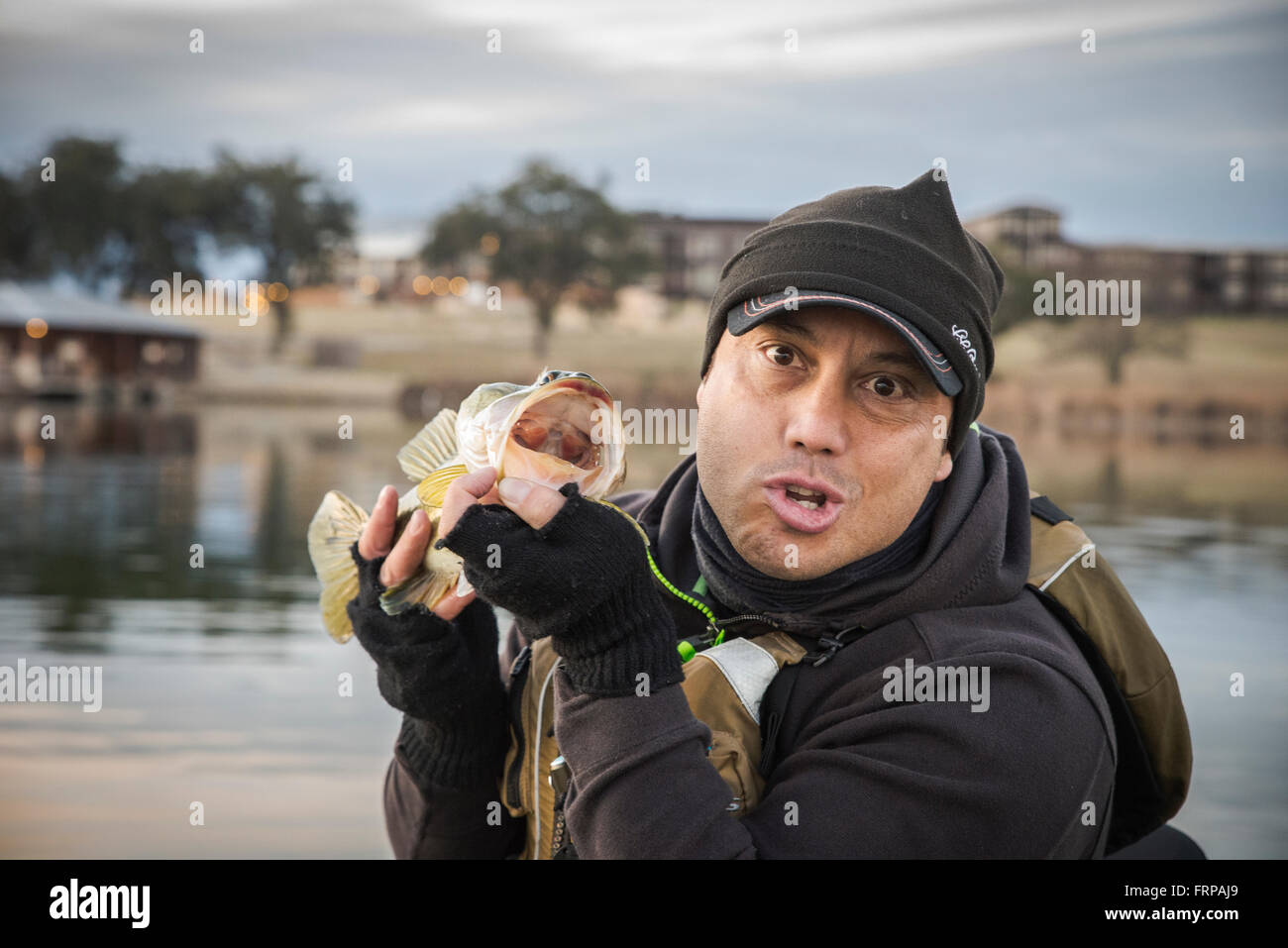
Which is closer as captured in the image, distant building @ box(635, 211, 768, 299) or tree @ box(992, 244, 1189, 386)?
tree @ box(992, 244, 1189, 386)

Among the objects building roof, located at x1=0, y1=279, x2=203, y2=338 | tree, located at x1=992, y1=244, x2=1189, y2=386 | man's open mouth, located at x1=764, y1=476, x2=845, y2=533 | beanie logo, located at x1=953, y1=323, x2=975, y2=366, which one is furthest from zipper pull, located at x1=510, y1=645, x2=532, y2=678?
tree, located at x1=992, y1=244, x2=1189, y2=386

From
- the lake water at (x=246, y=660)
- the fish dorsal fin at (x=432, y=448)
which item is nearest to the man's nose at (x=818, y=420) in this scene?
the fish dorsal fin at (x=432, y=448)

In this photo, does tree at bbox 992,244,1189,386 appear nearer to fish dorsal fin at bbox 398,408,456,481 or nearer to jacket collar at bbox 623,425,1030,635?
jacket collar at bbox 623,425,1030,635

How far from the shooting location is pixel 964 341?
6.75ft

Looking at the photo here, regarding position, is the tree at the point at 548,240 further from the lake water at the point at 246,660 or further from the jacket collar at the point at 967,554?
the jacket collar at the point at 967,554

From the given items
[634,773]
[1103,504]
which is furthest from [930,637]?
[1103,504]

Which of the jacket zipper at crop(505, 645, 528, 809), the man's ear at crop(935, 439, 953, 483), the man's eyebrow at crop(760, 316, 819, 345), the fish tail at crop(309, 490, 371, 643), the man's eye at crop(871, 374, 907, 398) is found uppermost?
the man's eyebrow at crop(760, 316, 819, 345)

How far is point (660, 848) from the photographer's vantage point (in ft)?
5.98

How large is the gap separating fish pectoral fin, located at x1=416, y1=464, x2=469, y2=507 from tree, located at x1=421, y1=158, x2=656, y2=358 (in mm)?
59012

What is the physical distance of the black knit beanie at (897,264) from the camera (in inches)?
78.4

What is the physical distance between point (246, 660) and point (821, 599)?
21.4 ft

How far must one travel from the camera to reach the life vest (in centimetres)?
209

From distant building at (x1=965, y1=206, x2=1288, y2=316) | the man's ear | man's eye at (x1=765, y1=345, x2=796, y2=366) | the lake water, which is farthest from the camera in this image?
distant building at (x1=965, y1=206, x2=1288, y2=316)
